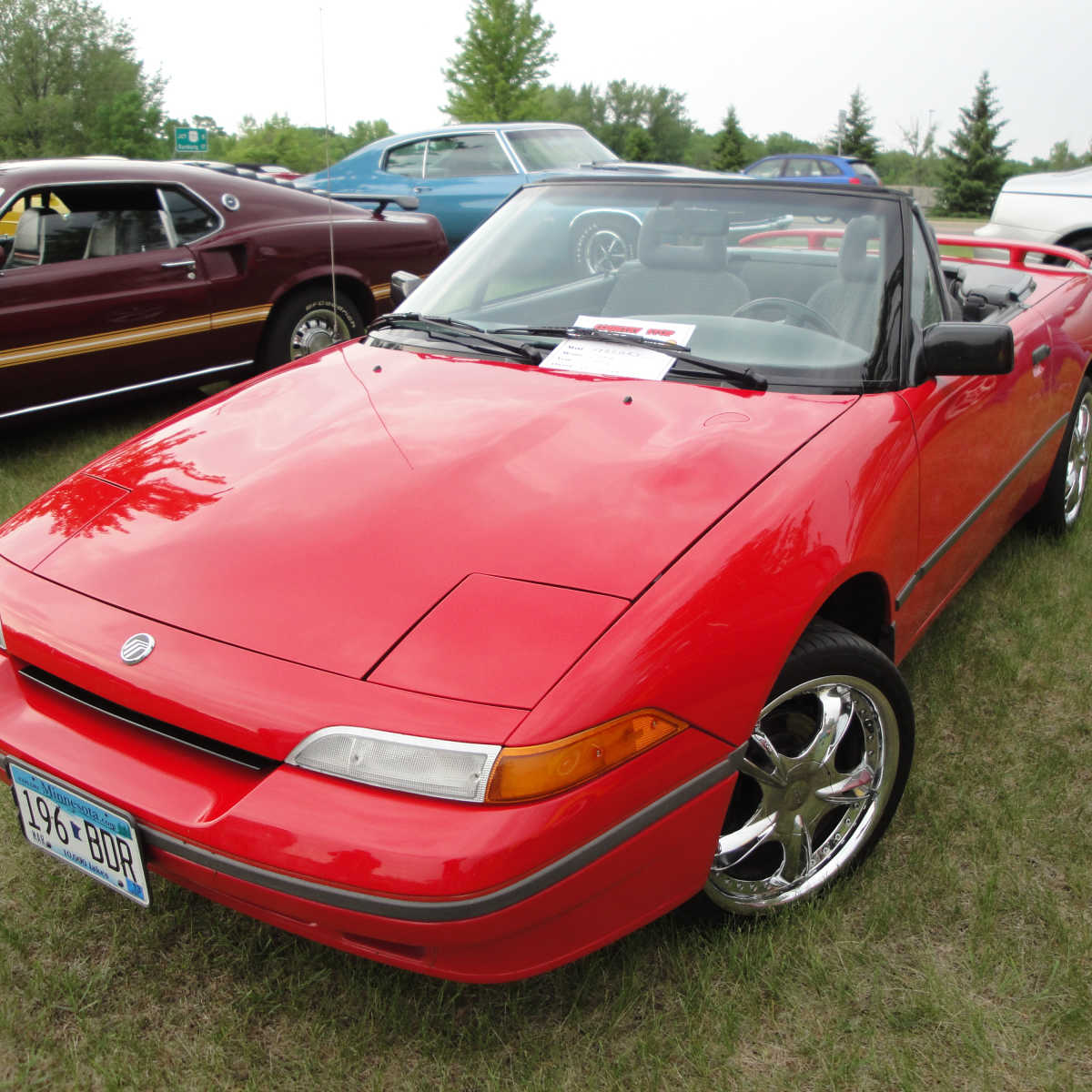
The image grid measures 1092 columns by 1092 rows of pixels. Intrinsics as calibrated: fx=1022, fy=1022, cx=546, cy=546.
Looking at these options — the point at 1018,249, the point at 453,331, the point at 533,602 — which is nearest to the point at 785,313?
the point at 453,331

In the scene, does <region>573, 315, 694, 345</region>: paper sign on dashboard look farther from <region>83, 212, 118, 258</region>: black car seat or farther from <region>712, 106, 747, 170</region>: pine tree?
<region>712, 106, 747, 170</region>: pine tree

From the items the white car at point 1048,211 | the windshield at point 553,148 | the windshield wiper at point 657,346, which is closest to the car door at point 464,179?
the windshield at point 553,148

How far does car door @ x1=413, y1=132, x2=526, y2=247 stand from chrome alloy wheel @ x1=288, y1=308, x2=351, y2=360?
3.69 metres

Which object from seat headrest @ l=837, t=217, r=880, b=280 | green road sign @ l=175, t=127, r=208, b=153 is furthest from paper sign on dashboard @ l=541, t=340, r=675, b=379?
green road sign @ l=175, t=127, r=208, b=153

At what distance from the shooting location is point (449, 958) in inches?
60.3

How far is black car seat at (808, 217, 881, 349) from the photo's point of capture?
2.45m

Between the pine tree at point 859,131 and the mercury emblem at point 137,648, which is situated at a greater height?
the pine tree at point 859,131

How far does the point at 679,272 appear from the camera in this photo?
8.86 ft

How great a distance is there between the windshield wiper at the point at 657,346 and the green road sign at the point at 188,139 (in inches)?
274

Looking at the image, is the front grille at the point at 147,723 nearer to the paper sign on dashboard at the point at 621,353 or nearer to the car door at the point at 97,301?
the paper sign on dashboard at the point at 621,353

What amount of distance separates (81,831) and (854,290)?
6.78ft

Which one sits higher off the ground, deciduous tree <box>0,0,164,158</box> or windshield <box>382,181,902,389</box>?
deciduous tree <box>0,0,164,158</box>

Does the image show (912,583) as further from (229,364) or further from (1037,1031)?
(229,364)

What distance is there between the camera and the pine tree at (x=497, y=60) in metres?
32.3
